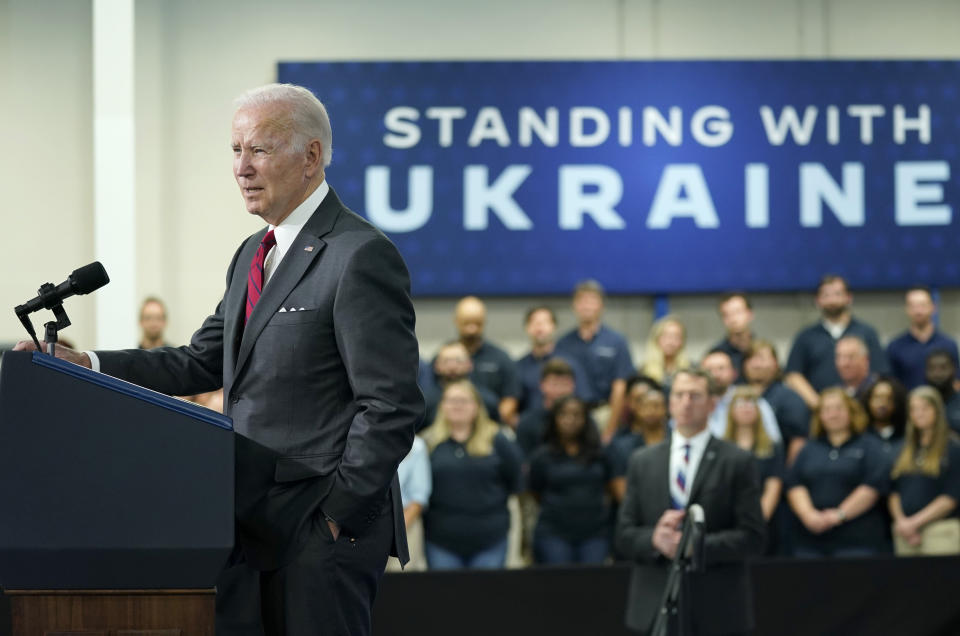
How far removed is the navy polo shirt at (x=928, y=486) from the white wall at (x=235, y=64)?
3015 millimetres

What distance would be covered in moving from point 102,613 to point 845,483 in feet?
17.5

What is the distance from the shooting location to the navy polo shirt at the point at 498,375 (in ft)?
24.9

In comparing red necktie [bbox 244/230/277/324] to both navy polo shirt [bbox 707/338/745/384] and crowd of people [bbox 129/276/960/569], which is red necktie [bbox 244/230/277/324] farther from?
navy polo shirt [bbox 707/338/745/384]

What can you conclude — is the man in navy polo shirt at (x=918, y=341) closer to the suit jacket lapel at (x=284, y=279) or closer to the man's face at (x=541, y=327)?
the man's face at (x=541, y=327)

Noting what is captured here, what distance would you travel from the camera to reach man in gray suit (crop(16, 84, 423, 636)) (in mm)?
2246

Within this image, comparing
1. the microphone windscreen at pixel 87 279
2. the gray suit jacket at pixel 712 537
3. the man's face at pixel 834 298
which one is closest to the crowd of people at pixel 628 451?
the man's face at pixel 834 298

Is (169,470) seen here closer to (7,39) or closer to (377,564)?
(377,564)

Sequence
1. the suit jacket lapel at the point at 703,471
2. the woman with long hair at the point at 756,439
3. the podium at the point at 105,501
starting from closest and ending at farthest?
the podium at the point at 105,501, the suit jacket lapel at the point at 703,471, the woman with long hair at the point at 756,439

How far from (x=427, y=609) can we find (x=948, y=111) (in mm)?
5930

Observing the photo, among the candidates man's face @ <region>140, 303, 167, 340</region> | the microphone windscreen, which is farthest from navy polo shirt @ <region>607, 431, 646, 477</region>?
the microphone windscreen

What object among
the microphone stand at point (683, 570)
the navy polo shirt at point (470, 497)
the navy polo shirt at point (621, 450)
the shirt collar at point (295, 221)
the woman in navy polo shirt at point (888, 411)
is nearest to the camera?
the shirt collar at point (295, 221)

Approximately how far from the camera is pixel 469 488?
648cm

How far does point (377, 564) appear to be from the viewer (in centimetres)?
233

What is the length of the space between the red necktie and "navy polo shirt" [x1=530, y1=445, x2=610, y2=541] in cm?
425
